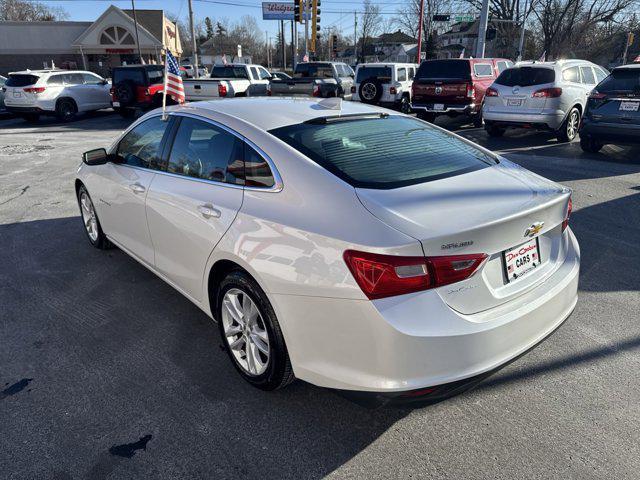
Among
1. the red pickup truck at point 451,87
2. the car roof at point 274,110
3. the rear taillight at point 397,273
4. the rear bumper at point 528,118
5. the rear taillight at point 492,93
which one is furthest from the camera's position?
the red pickup truck at point 451,87

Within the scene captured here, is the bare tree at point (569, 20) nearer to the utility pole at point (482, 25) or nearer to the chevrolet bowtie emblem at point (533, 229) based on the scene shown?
the utility pole at point (482, 25)

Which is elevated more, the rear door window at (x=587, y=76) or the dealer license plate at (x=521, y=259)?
the rear door window at (x=587, y=76)

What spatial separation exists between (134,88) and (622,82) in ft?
47.6

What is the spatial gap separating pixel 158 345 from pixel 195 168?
49.8 inches

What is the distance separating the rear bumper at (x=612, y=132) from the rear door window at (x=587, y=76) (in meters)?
2.85

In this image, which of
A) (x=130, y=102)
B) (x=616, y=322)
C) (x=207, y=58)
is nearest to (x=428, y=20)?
(x=207, y=58)

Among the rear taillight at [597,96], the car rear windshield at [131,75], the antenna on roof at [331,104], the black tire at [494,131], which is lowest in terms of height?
the black tire at [494,131]

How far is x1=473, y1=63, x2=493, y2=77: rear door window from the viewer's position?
13.4 m

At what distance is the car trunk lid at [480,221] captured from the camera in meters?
2.11

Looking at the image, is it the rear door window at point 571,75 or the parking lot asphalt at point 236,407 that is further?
the rear door window at point 571,75

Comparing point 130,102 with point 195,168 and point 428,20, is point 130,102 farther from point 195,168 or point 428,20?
point 428,20

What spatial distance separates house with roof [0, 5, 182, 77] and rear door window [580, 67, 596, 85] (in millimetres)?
47105

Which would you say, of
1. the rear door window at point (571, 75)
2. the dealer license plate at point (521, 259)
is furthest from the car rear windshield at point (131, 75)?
the dealer license plate at point (521, 259)

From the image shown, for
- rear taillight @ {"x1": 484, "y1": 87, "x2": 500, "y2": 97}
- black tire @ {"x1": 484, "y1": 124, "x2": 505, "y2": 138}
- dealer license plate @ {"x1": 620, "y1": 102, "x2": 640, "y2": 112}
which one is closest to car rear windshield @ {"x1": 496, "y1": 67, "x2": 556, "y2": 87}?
rear taillight @ {"x1": 484, "y1": 87, "x2": 500, "y2": 97}
